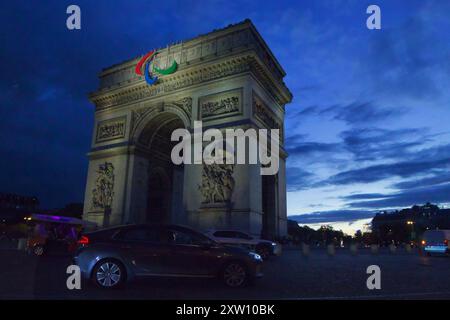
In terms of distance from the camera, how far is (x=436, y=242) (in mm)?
19922

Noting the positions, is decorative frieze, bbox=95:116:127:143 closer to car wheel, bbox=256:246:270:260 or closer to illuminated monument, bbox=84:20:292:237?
illuminated monument, bbox=84:20:292:237

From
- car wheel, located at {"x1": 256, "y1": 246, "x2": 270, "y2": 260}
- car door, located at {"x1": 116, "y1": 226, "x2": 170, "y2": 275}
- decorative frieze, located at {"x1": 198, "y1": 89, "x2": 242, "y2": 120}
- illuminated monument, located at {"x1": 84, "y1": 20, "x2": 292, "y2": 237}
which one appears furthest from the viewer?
decorative frieze, located at {"x1": 198, "y1": 89, "x2": 242, "y2": 120}

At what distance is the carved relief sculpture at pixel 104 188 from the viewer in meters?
23.9

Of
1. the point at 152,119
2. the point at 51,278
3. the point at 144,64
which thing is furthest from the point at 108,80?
the point at 51,278

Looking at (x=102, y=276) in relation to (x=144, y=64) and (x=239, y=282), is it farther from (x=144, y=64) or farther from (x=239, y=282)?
(x=144, y=64)

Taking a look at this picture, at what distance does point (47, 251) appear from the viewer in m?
14.2

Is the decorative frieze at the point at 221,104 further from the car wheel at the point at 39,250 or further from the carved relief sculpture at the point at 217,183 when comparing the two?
the car wheel at the point at 39,250

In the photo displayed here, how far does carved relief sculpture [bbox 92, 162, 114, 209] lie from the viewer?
941 inches

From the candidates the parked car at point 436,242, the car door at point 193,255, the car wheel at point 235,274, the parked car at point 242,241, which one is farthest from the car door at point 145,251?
the parked car at point 436,242

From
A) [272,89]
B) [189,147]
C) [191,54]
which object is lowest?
[189,147]

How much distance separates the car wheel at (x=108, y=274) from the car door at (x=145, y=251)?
262 millimetres

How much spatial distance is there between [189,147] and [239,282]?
50.1ft

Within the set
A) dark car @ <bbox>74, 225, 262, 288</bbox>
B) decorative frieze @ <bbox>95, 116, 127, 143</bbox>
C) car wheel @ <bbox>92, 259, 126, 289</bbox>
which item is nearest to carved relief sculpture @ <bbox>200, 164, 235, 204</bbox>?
decorative frieze @ <bbox>95, 116, 127, 143</bbox>
